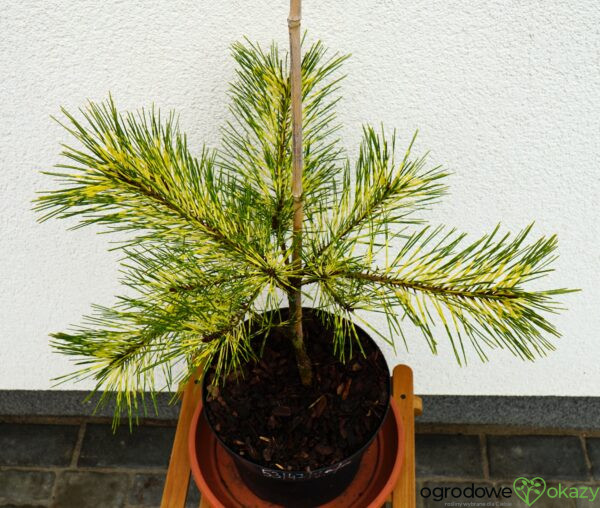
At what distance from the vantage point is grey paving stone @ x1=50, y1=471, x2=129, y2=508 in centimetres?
144

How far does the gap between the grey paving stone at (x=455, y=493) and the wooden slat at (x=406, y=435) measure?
1.35 feet

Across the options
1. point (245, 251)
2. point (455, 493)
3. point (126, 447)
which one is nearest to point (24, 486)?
point (126, 447)

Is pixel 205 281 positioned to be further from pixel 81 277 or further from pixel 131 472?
pixel 131 472

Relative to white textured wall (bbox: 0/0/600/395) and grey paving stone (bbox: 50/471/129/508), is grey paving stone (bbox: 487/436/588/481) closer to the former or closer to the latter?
white textured wall (bbox: 0/0/600/395)

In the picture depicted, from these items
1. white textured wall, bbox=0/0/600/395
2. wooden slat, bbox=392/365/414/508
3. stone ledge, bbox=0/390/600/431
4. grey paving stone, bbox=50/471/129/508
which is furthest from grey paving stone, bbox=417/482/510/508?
grey paving stone, bbox=50/471/129/508

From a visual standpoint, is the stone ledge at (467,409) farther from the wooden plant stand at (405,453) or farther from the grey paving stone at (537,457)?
the wooden plant stand at (405,453)

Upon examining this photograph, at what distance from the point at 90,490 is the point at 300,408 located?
882 mm

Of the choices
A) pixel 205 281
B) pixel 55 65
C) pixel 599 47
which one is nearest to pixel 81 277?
pixel 55 65

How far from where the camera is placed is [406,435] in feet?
3.29

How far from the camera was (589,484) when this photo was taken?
4.68 ft

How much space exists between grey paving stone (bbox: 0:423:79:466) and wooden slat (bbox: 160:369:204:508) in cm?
68

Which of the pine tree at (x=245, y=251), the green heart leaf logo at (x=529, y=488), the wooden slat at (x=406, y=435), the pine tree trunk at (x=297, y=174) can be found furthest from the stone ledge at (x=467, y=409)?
the pine tree at (x=245, y=251)

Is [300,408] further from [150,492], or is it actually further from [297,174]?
[150,492]

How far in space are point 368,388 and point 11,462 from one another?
1.14 metres
